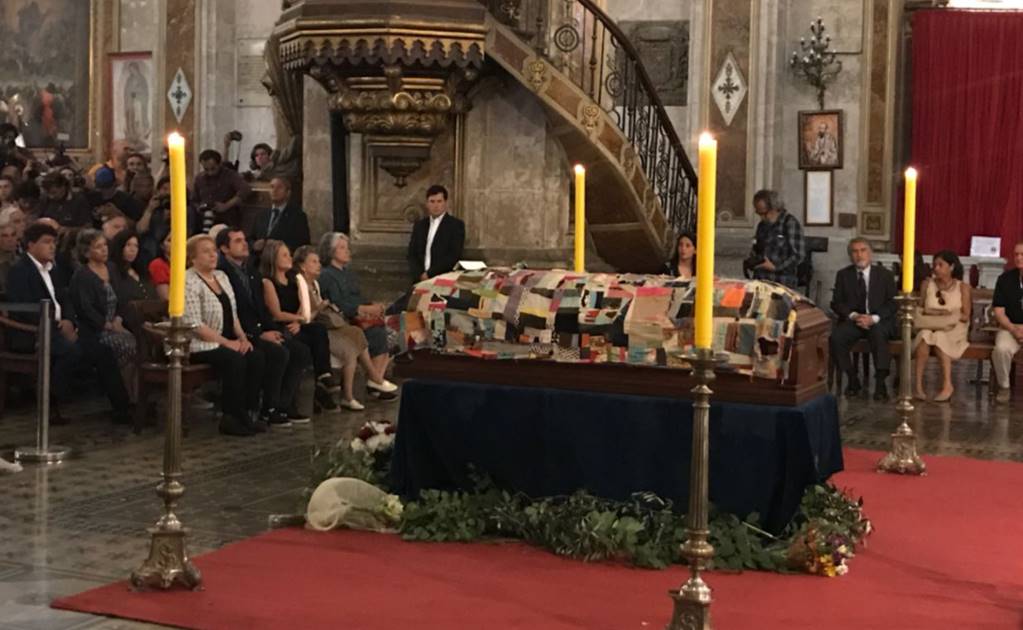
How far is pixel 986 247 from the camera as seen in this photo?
1688 centimetres

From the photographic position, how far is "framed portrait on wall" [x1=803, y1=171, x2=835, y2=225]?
17422mm

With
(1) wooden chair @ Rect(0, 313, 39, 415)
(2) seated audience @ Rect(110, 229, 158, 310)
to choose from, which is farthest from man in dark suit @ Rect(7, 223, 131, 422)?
(2) seated audience @ Rect(110, 229, 158, 310)

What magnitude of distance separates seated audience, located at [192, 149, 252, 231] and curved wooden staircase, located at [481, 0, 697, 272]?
335 centimetres

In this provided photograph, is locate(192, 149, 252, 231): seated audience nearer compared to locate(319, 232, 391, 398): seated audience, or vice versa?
locate(319, 232, 391, 398): seated audience

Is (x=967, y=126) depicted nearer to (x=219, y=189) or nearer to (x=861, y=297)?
(x=861, y=297)

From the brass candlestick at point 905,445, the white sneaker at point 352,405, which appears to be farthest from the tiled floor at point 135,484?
the brass candlestick at point 905,445

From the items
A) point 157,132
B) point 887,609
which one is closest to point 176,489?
point 887,609

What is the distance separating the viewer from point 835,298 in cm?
1226

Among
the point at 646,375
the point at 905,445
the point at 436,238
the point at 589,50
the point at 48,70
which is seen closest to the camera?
the point at 646,375

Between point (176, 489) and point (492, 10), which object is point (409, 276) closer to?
point (492, 10)

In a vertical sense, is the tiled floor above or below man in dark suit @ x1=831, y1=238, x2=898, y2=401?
below

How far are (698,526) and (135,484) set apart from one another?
3839mm

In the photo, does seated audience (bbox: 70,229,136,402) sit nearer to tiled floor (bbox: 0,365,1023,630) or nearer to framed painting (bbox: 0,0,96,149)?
tiled floor (bbox: 0,365,1023,630)

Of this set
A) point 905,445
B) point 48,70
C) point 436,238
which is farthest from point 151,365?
point 48,70
